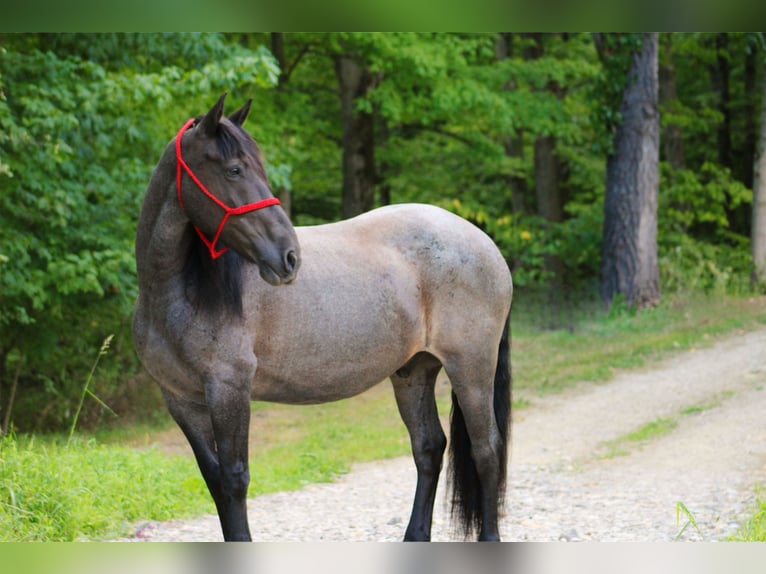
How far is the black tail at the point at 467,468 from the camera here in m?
3.71

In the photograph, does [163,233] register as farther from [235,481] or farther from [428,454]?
[428,454]

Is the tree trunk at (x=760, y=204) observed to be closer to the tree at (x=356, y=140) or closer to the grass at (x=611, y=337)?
the grass at (x=611, y=337)

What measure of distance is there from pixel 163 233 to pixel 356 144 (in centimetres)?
1043

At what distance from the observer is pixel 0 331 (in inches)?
311

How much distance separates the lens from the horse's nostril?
2.73 meters

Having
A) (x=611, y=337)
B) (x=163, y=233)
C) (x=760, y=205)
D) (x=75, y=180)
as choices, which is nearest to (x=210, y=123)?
(x=163, y=233)

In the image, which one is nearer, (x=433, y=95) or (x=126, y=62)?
(x=126, y=62)

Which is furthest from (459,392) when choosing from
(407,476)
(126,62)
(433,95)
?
(433,95)

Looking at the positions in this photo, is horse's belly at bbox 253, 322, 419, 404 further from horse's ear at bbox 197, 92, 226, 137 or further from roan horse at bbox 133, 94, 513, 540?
horse's ear at bbox 197, 92, 226, 137

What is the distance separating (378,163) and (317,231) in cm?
1319

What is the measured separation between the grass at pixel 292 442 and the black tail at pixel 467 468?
1.91 metres

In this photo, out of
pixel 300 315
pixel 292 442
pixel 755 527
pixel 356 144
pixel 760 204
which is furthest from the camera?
pixel 760 204

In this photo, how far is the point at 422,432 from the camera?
12.3 ft

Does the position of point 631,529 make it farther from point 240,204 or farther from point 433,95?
point 433,95
